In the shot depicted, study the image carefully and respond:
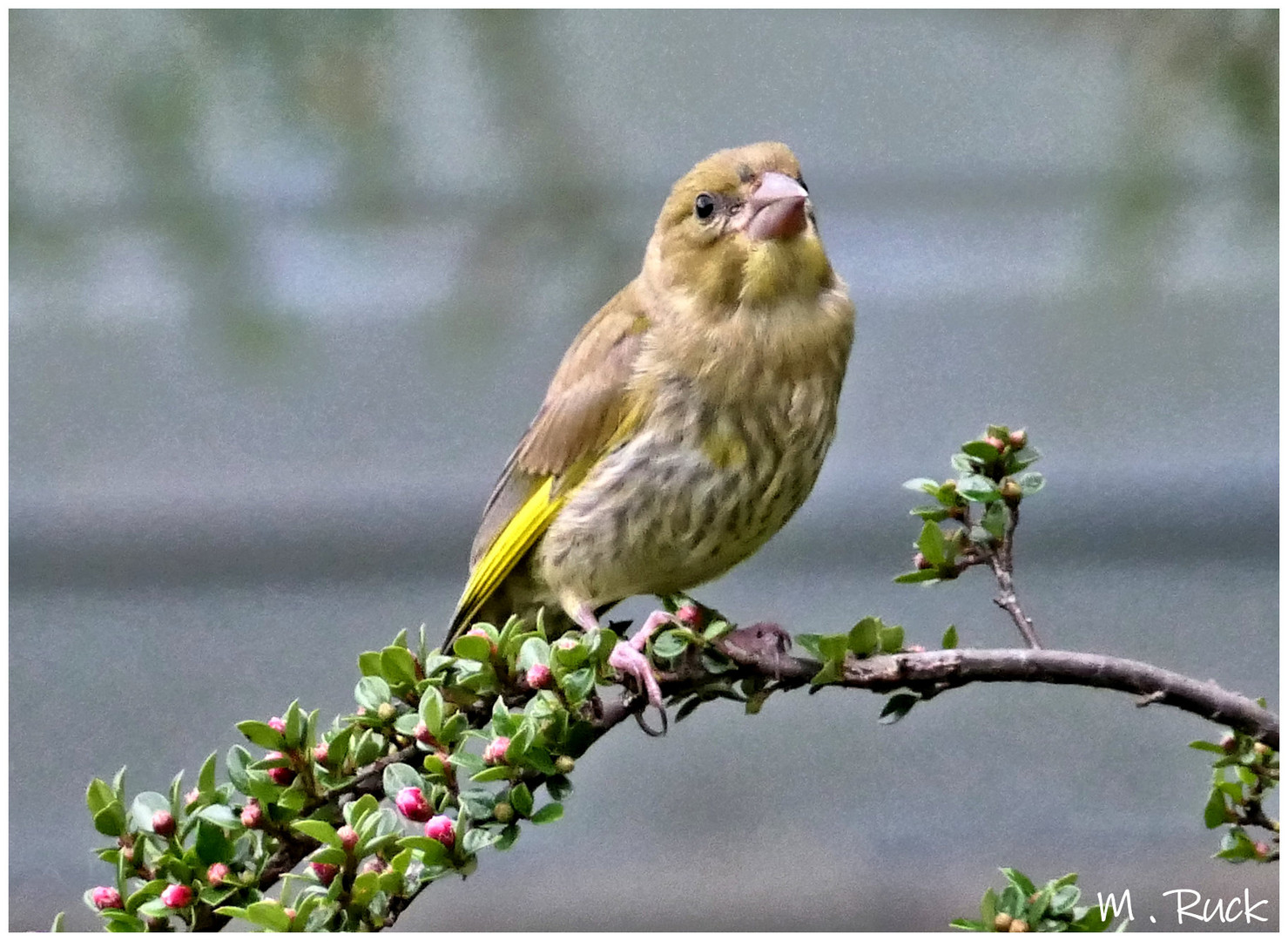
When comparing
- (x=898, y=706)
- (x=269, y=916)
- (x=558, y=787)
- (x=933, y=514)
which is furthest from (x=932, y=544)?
(x=269, y=916)

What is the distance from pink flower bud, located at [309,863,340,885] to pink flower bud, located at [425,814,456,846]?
62 millimetres

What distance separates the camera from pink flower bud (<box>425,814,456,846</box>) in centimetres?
89

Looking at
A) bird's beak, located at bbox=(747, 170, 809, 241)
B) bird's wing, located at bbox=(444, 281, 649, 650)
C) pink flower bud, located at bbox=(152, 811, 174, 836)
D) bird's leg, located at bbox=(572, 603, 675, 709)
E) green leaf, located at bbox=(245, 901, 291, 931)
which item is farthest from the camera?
bird's wing, located at bbox=(444, 281, 649, 650)

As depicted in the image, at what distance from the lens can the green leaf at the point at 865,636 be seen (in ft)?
3.33

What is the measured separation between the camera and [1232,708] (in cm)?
90

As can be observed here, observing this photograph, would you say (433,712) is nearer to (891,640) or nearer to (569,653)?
(569,653)

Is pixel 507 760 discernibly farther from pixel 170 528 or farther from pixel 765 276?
pixel 170 528

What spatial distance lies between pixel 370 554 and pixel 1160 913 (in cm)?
163

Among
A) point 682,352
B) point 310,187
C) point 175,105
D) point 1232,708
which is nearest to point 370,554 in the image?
point 310,187

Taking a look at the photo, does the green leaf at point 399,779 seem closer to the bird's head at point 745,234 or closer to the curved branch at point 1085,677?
the curved branch at point 1085,677

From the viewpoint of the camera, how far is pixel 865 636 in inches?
40.1

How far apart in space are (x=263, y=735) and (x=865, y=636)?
436 millimetres

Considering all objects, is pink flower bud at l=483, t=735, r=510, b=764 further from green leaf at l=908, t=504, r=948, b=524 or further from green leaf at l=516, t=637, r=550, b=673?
green leaf at l=908, t=504, r=948, b=524

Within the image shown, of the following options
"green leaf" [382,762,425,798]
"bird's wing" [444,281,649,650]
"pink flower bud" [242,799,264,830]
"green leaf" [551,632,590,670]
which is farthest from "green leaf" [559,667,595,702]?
"bird's wing" [444,281,649,650]
